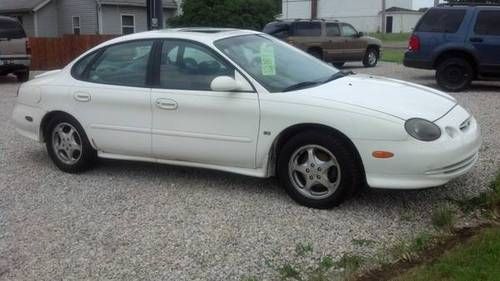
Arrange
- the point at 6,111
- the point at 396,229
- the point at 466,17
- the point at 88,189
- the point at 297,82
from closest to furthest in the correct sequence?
the point at 396,229 → the point at 297,82 → the point at 88,189 → the point at 6,111 → the point at 466,17

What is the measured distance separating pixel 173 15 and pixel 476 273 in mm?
33284

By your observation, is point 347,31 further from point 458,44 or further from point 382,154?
point 382,154

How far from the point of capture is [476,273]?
382 centimetres

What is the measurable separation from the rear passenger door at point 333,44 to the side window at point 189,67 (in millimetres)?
15468

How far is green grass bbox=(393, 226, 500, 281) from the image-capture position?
381cm

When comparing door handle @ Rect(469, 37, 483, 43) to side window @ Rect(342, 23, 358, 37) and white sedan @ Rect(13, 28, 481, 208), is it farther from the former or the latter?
side window @ Rect(342, 23, 358, 37)

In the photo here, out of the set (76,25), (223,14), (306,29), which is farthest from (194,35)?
(76,25)

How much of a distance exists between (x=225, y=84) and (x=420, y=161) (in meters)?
1.74

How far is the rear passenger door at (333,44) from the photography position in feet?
69.4

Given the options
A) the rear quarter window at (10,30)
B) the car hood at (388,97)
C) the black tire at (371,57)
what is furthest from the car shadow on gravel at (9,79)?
the car hood at (388,97)

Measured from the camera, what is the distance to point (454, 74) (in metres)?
13.4

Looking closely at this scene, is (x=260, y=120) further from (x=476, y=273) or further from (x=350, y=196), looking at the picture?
(x=476, y=273)

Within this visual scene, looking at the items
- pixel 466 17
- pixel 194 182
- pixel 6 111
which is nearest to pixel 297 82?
pixel 194 182

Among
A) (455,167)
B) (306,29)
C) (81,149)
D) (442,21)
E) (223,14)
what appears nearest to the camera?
(455,167)
